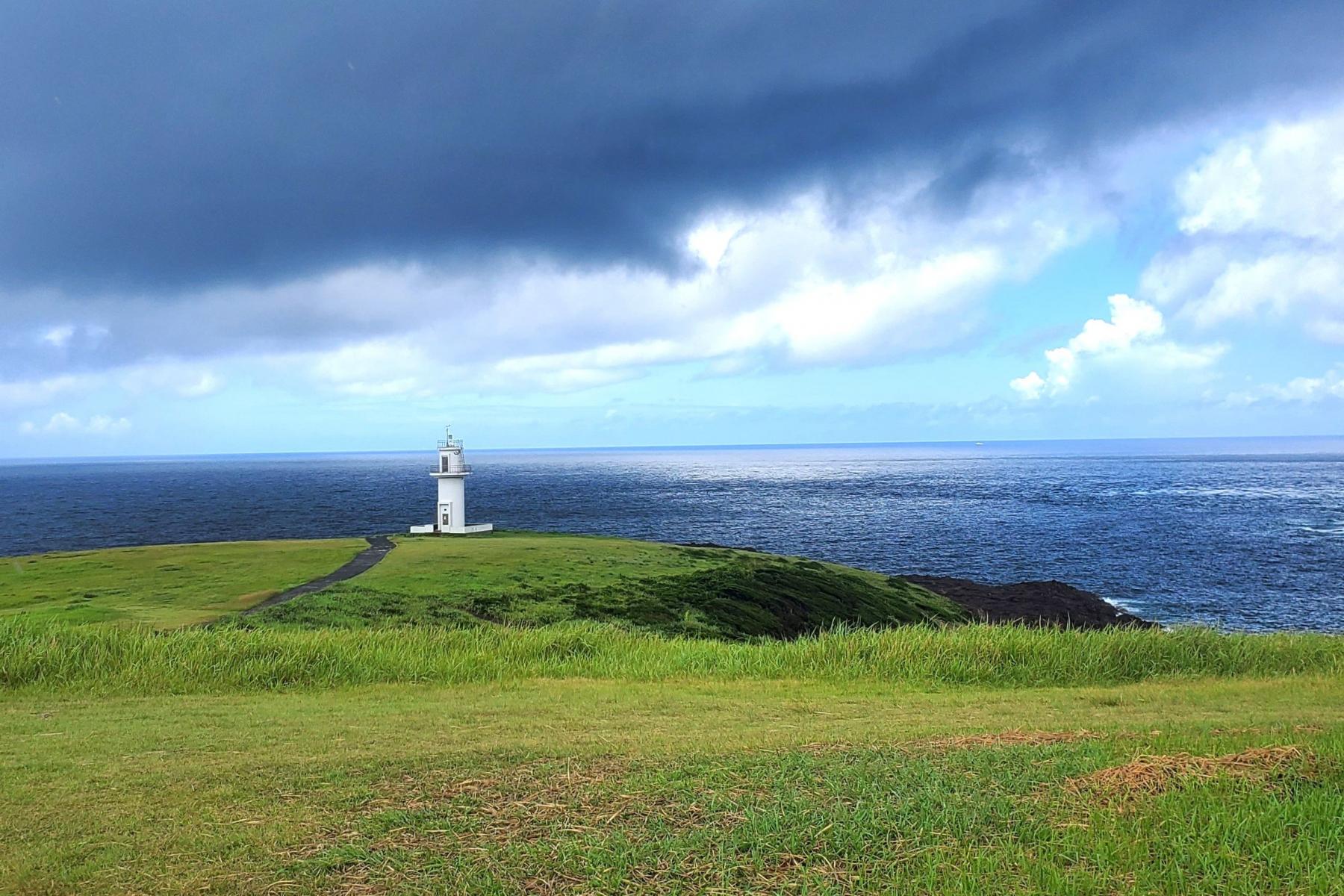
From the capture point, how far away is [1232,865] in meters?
4.84

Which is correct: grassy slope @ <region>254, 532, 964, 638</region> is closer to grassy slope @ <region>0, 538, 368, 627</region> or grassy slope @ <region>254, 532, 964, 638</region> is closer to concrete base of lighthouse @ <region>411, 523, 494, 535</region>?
grassy slope @ <region>0, 538, 368, 627</region>

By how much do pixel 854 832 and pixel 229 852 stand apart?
394 cm

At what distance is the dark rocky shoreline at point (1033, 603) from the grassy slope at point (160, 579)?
94.3ft

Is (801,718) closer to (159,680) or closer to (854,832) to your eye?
(854,832)

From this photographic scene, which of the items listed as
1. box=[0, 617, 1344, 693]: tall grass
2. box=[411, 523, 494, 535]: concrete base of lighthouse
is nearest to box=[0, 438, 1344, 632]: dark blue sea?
box=[411, 523, 494, 535]: concrete base of lighthouse

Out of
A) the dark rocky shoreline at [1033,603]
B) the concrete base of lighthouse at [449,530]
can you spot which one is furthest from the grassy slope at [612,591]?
the concrete base of lighthouse at [449,530]

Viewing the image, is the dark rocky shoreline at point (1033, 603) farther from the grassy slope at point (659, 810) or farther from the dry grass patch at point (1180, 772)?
the grassy slope at point (659, 810)

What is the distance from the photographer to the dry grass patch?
5.82 meters

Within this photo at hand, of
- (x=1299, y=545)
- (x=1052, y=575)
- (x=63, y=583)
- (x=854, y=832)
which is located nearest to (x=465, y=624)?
(x=63, y=583)

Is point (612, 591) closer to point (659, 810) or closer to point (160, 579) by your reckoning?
point (160, 579)

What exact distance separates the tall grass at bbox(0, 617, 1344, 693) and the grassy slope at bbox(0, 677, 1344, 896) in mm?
3870

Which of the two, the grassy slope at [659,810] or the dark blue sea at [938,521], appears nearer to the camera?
the grassy slope at [659,810]

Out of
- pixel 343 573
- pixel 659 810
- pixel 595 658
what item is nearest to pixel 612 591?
pixel 343 573

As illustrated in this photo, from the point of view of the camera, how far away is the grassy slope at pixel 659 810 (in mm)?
4832
